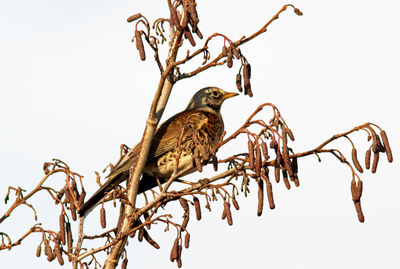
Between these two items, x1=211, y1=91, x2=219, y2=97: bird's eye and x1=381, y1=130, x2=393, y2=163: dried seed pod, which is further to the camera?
x1=211, y1=91, x2=219, y2=97: bird's eye

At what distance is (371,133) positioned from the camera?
4.84 m

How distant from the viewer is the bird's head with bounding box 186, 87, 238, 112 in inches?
352

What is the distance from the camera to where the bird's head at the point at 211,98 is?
8938 millimetres

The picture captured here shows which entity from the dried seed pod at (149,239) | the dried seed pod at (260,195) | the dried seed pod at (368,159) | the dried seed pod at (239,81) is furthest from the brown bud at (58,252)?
the dried seed pod at (368,159)

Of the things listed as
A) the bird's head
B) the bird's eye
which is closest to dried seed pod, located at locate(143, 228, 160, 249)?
the bird's head

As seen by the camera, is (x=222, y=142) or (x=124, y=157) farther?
(x=124, y=157)

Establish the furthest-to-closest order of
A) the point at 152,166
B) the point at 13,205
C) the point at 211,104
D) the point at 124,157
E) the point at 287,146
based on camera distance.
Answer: the point at 211,104
the point at 152,166
the point at 124,157
the point at 13,205
the point at 287,146

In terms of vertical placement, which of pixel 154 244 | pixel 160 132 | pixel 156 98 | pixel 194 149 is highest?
pixel 160 132

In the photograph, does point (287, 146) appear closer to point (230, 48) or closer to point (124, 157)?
point (230, 48)

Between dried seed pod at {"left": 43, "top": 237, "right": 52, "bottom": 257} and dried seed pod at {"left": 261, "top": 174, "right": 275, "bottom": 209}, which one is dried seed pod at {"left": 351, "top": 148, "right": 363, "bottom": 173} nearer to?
dried seed pod at {"left": 261, "top": 174, "right": 275, "bottom": 209}

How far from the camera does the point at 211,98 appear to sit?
8977 millimetres

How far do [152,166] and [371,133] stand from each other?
10.6 ft

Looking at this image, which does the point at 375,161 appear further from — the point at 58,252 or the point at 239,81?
the point at 58,252

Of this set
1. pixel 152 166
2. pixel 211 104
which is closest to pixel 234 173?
pixel 152 166
